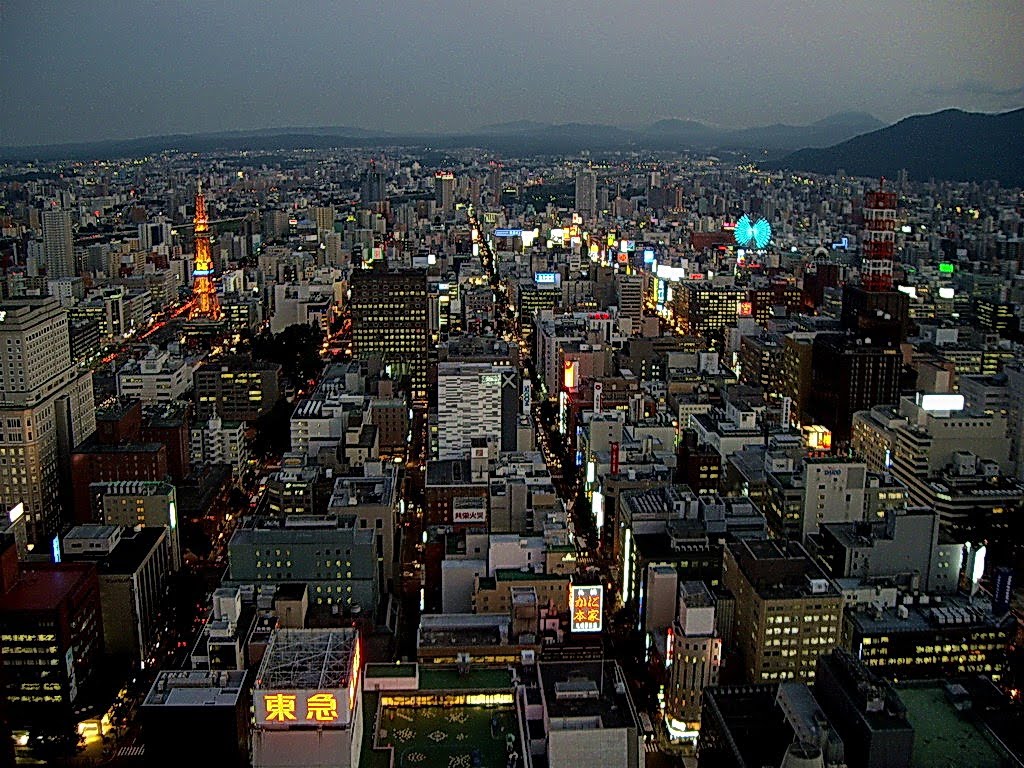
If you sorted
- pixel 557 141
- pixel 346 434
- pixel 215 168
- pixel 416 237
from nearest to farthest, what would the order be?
pixel 346 434
pixel 416 237
pixel 215 168
pixel 557 141

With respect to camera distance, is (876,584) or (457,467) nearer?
(876,584)

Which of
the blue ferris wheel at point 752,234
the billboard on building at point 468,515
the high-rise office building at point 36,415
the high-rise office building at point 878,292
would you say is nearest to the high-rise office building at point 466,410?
the billboard on building at point 468,515

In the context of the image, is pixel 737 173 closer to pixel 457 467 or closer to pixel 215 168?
pixel 215 168

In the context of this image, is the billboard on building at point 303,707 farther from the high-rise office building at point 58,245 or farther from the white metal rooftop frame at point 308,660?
the high-rise office building at point 58,245

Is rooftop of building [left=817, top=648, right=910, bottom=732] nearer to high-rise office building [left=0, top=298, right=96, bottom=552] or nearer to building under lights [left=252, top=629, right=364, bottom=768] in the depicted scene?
building under lights [left=252, top=629, right=364, bottom=768]

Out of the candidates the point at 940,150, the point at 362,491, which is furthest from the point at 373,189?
the point at 362,491

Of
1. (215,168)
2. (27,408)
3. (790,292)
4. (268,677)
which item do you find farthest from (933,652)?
(215,168)

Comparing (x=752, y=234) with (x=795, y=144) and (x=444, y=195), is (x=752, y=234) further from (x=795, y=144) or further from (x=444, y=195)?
(x=795, y=144)
